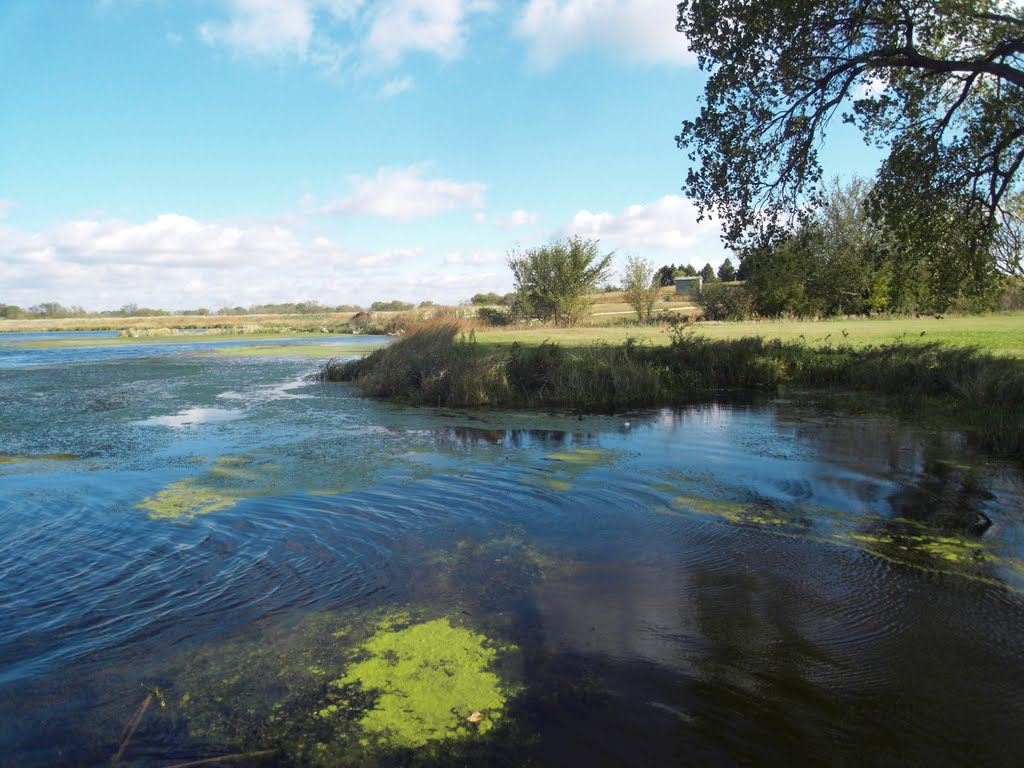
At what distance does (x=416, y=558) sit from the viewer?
5039 millimetres

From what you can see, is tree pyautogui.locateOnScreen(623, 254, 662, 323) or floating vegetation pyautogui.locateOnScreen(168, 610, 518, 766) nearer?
floating vegetation pyautogui.locateOnScreen(168, 610, 518, 766)

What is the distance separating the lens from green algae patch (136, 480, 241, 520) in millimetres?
6211

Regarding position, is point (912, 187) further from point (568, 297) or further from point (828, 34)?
point (568, 297)

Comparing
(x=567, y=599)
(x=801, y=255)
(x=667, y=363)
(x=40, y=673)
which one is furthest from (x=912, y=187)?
(x=40, y=673)

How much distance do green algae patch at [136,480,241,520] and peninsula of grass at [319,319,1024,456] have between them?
7047 mm

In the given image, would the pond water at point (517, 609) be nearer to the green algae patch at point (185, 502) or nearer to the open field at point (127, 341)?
the green algae patch at point (185, 502)

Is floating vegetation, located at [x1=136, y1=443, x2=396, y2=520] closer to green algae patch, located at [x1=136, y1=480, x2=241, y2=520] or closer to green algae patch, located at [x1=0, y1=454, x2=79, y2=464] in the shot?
green algae patch, located at [x1=136, y1=480, x2=241, y2=520]

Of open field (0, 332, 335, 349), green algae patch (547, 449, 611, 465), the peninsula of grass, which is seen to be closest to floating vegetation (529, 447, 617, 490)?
green algae patch (547, 449, 611, 465)

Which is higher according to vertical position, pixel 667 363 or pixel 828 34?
pixel 828 34

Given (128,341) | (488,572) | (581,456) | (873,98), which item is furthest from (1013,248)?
(128,341)

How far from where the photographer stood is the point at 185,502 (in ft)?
21.6

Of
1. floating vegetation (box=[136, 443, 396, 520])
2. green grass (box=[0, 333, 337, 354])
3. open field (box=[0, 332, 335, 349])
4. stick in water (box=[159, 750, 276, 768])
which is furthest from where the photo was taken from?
open field (box=[0, 332, 335, 349])

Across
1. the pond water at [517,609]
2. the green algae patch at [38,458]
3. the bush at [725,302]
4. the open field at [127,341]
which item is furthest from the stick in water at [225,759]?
the open field at [127,341]

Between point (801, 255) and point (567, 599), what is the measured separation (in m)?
10.8
